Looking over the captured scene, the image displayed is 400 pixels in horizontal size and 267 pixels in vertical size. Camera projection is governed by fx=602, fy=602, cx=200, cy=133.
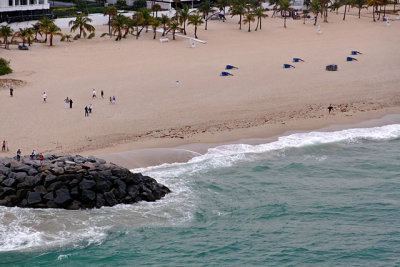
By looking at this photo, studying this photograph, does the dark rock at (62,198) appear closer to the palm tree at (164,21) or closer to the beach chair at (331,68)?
the beach chair at (331,68)

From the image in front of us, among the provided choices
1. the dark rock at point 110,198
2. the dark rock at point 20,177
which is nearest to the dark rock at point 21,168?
the dark rock at point 20,177

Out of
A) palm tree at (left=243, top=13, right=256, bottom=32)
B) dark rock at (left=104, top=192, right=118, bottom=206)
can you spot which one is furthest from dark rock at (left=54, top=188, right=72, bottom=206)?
palm tree at (left=243, top=13, right=256, bottom=32)

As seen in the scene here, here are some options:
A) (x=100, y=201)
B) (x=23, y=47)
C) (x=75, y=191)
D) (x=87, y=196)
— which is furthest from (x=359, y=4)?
(x=75, y=191)

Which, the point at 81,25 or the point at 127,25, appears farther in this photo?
the point at 127,25

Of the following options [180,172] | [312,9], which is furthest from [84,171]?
[312,9]

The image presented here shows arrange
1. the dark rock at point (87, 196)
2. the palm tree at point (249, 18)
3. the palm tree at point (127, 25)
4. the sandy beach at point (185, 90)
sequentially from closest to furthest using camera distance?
the dark rock at point (87, 196) → the sandy beach at point (185, 90) → the palm tree at point (127, 25) → the palm tree at point (249, 18)

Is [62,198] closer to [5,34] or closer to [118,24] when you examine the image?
[5,34]

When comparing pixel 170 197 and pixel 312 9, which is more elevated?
pixel 312 9

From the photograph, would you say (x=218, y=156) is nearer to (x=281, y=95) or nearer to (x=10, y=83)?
(x=281, y=95)
